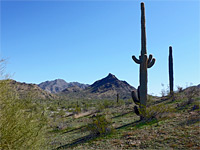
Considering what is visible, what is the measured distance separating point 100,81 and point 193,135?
7588 cm

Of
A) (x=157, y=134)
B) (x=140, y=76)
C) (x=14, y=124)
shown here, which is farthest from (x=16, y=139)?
(x=140, y=76)

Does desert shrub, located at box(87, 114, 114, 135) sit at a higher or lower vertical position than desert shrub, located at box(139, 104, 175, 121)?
lower

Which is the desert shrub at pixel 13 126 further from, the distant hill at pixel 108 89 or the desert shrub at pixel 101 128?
the distant hill at pixel 108 89

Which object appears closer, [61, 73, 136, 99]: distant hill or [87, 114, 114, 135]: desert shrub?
[87, 114, 114, 135]: desert shrub

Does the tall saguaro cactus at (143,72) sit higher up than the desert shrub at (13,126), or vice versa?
the tall saguaro cactus at (143,72)

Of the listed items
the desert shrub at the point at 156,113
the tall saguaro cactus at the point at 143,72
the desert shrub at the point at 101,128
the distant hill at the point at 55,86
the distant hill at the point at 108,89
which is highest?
the distant hill at the point at 55,86

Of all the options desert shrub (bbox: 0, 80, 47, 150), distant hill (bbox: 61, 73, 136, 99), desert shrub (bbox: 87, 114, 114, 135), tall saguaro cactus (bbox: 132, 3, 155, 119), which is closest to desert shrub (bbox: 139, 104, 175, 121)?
tall saguaro cactus (bbox: 132, 3, 155, 119)

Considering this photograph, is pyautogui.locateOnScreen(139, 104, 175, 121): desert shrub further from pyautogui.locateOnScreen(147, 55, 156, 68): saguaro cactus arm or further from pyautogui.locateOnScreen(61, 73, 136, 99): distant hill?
pyautogui.locateOnScreen(61, 73, 136, 99): distant hill

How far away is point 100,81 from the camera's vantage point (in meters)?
84.8

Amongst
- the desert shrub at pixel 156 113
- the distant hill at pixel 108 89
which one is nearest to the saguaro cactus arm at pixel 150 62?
the desert shrub at pixel 156 113

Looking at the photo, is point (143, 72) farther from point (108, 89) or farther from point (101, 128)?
point (108, 89)

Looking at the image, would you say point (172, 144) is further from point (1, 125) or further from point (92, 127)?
point (1, 125)

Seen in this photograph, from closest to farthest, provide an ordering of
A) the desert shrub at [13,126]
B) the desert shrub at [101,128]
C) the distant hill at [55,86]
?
the desert shrub at [13,126] < the desert shrub at [101,128] < the distant hill at [55,86]

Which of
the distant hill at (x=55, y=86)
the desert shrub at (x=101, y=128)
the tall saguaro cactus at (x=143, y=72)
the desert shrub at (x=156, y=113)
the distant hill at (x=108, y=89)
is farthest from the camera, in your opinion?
the distant hill at (x=55, y=86)
